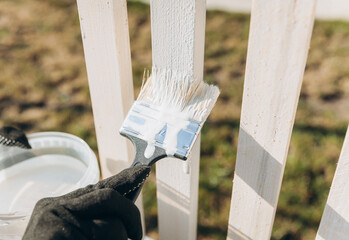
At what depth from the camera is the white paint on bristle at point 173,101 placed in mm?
976

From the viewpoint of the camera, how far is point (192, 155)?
1145 mm

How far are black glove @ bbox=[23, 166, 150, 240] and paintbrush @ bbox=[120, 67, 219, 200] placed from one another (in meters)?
0.07

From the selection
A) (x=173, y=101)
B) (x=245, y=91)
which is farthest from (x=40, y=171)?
(x=245, y=91)

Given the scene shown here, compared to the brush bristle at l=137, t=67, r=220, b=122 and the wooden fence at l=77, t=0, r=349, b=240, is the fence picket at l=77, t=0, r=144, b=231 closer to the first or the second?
the wooden fence at l=77, t=0, r=349, b=240

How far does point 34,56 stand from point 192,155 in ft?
6.47

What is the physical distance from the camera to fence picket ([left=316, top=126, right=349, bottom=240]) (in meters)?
0.94

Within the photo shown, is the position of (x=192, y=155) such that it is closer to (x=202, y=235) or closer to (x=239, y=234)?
(x=239, y=234)

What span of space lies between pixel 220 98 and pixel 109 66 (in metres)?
1.33

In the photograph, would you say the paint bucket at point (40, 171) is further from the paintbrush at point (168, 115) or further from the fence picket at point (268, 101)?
the fence picket at point (268, 101)

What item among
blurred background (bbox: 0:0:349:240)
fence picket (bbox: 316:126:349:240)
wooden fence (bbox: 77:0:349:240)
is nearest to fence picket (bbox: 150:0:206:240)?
wooden fence (bbox: 77:0:349:240)

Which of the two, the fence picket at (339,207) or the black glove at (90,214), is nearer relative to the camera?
the black glove at (90,214)

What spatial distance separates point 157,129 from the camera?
0.99 m

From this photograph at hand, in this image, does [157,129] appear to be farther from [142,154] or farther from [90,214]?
[90,214]

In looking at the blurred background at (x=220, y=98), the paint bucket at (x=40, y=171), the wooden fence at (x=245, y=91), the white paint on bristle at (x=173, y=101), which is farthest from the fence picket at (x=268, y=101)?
the blurred background at (x=220, y=98)
